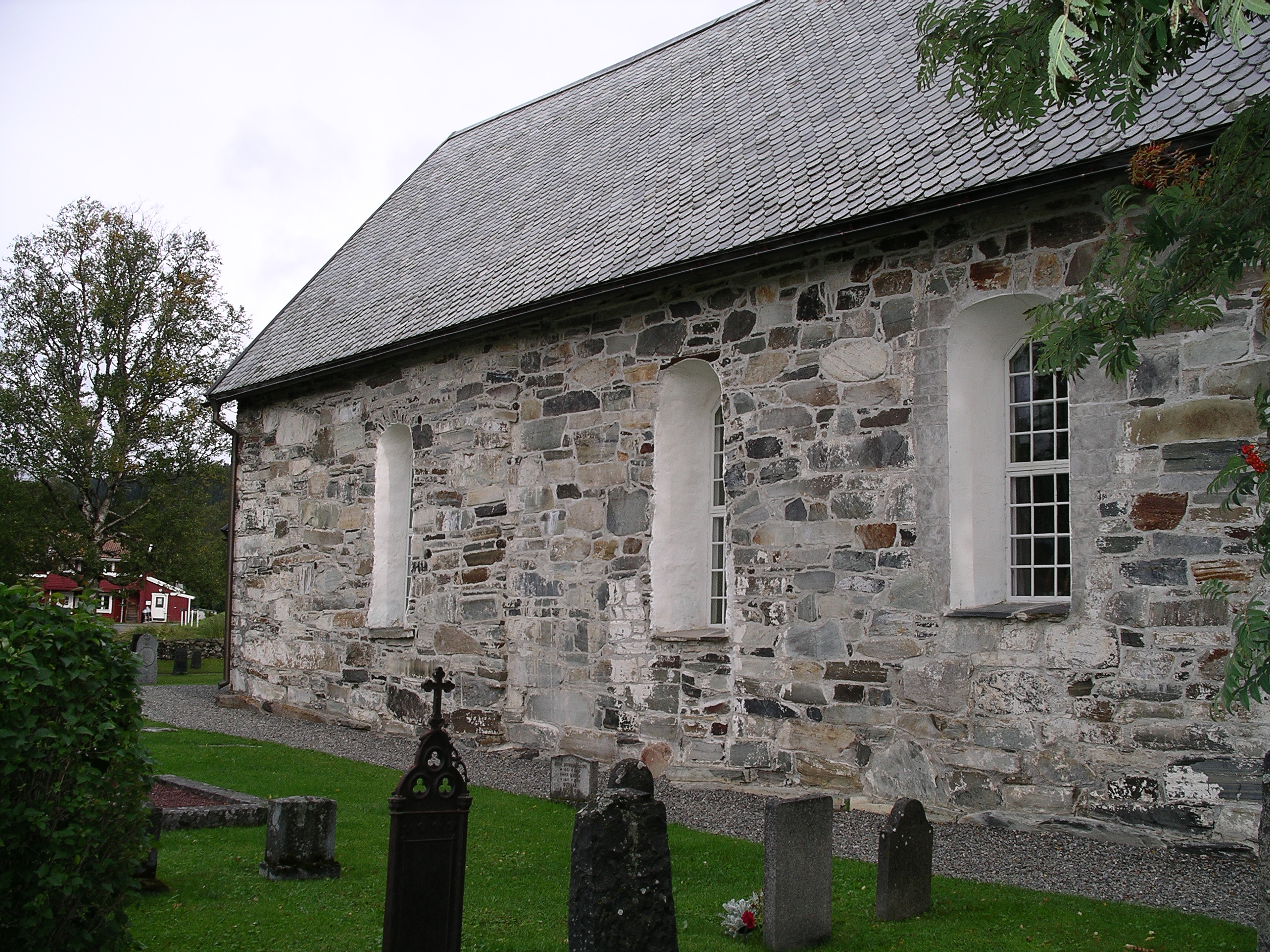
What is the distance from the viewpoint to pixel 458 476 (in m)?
12.0

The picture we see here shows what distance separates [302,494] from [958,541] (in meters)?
9.40

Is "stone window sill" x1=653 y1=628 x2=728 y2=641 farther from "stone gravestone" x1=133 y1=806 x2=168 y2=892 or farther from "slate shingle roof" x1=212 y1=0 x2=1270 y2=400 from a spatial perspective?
"stone gravestone" x1=133 y1=806 x2=168 y2=892

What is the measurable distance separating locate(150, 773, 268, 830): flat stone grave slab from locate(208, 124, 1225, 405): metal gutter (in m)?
5.17

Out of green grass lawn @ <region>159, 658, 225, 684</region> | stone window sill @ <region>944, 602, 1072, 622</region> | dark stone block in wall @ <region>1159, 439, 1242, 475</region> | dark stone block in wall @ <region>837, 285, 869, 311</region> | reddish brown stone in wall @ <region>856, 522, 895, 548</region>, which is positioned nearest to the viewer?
dark stone block in wall @ <region>1159, 439, 1242, 475</region>

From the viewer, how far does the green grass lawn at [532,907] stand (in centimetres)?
509

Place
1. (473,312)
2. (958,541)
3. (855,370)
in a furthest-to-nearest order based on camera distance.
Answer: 1. (473,312)
2. (855,370)
3. (958,541)

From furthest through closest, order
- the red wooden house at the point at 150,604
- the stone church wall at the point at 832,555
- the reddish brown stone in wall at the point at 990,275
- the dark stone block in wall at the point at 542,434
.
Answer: the red wooden house at the point at 150,604, the dark stone block in wall at the point at 542,434, the reddish brown stone in wall at the point at 990,275, the stone church wall at the point at 832,555

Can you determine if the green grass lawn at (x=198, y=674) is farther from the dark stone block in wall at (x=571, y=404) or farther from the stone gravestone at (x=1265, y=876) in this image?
the stone gravestone at (x=1265, y=876)

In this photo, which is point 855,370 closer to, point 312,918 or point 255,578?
point 312,918

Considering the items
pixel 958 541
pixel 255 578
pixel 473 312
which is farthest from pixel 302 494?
pixel 958 541

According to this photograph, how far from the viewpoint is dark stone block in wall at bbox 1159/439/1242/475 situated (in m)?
6.81

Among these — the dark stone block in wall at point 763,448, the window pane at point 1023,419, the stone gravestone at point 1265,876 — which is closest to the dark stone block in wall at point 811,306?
the dark stone block in wall at point 763,448

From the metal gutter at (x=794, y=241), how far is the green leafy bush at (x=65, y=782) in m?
6.07

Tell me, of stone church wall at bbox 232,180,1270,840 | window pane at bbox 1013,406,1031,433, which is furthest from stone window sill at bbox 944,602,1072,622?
window pane at bbox 1013,406,1031,433
